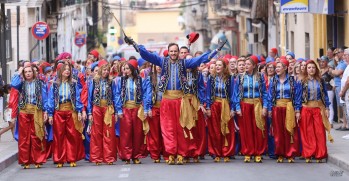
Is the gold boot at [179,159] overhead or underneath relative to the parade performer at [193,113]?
underneath

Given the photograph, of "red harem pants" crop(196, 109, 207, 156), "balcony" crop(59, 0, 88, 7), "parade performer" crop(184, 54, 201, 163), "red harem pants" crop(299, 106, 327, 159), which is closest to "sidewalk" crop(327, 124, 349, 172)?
"red harem pants" crop(299, 106, 327, 159)

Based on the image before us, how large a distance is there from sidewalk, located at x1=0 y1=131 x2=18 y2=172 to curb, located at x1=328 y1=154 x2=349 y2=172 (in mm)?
5392

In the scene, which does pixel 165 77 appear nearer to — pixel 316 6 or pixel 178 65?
pixel 178 65

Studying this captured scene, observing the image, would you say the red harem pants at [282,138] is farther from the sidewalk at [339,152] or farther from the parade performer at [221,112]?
the parade performer at [221,112]

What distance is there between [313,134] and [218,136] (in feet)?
5.26

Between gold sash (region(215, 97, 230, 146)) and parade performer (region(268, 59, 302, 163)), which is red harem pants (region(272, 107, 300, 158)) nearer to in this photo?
parade performer (region(268, 59, 302, 163))

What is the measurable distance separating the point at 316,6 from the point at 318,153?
40.2 ft

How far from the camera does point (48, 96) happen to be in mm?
18625

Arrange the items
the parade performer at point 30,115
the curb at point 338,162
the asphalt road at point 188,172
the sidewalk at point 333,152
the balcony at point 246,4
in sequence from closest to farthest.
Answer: the asphalt road at point 188,172
the curb at point 338,162
the sidewalk at point 333,152
the parade performer at point 30,115
the balcony at point 246,4

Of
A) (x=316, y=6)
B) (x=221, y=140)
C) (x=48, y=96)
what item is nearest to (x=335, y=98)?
(x=316, y=6)

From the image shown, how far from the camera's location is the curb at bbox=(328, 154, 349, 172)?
17438 millimetres

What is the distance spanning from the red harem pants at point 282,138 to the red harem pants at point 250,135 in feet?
0.78

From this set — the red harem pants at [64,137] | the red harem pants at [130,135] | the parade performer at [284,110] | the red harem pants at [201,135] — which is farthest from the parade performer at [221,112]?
the red harem pants at [64,137]

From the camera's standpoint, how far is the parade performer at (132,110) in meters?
18.8
